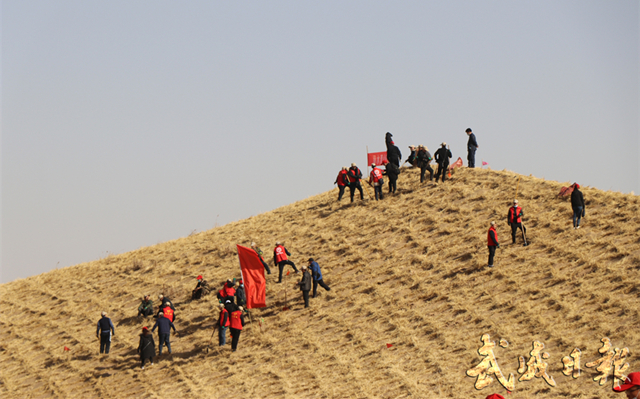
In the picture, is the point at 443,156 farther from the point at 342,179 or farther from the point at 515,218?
the point at 515,218

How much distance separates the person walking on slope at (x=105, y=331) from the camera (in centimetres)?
2411

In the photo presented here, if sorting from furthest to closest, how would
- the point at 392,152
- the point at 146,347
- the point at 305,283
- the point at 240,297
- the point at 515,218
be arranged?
1. the point at 392,152
2. the point at 515,218
3. the point at 305,283
4. the point at 240,297
5. the point at 146,347

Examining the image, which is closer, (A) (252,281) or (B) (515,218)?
(A) (252,281)

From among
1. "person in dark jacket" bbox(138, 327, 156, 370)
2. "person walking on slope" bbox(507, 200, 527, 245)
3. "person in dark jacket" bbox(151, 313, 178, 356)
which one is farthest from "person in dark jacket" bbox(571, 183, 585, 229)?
"person in dark jacket" bbox(138, 327, 156, 370)

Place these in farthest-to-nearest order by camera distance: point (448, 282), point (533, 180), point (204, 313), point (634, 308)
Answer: point (533, 180) → point (204, 313) → point (448, 282) → point (634, 308)

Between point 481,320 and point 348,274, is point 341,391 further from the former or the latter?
point 348,274

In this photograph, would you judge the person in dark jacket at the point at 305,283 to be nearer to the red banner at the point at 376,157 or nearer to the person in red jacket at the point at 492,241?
the person in red jacket at the point at 492,241

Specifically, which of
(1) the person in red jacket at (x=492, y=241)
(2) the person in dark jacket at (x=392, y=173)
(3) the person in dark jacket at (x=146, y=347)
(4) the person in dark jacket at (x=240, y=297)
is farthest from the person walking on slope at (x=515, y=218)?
(3) the person in dark jacket at (x=146, y=347)

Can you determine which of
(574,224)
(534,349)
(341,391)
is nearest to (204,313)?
(341,391)

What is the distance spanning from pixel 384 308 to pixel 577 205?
8.07 meters

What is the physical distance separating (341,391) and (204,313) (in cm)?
861

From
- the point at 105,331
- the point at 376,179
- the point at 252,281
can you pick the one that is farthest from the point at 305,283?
the point at 376,179

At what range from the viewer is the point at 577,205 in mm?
24266

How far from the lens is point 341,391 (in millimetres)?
18859
